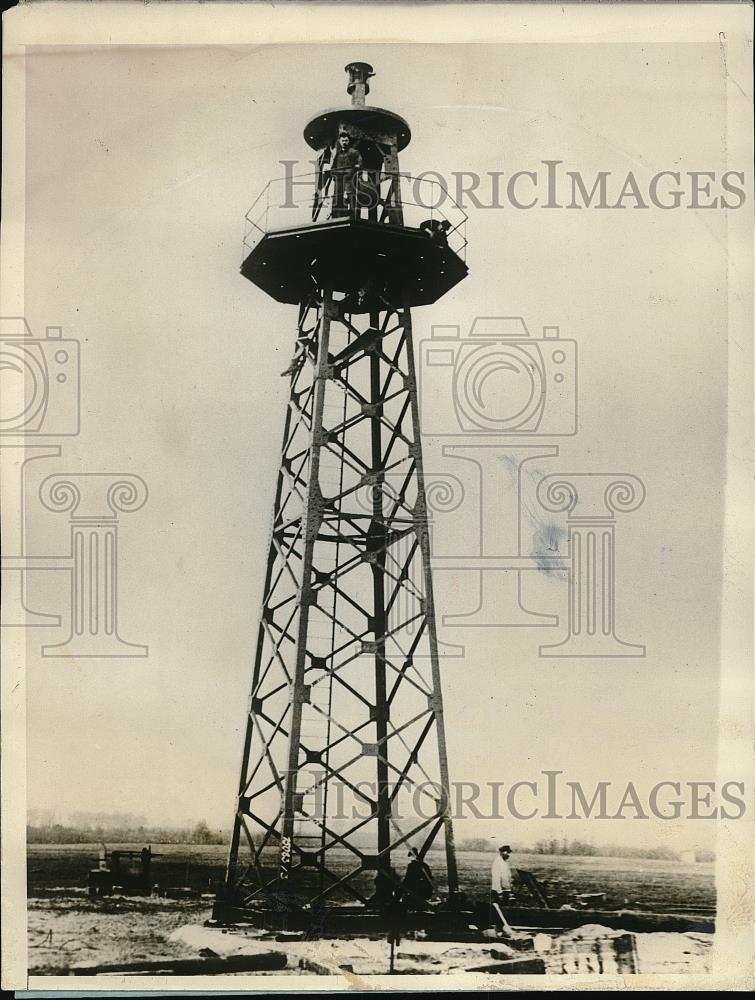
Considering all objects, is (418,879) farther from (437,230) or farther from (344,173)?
(344,173)

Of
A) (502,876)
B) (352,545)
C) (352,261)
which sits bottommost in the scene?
(502,876)

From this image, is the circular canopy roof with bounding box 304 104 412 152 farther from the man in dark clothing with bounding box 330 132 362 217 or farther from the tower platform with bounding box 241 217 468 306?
the tower platform with bounding box 241 217 468 306

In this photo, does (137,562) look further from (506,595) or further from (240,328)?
(506,595)

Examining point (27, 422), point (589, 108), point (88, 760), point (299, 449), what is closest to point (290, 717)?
point (88, 760)

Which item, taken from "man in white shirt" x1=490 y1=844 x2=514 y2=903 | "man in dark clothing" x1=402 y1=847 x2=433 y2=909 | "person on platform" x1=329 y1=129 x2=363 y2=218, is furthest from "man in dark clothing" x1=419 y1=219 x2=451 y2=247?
"man in dark clothing" x1=402 y1=847 x2=433 y2=909

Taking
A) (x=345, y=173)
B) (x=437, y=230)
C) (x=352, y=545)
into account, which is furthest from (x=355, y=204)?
(x=352, y=545)

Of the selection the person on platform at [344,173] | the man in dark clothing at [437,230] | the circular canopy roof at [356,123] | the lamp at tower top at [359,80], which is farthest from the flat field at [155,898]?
the lamp at tower top at [359,80]
